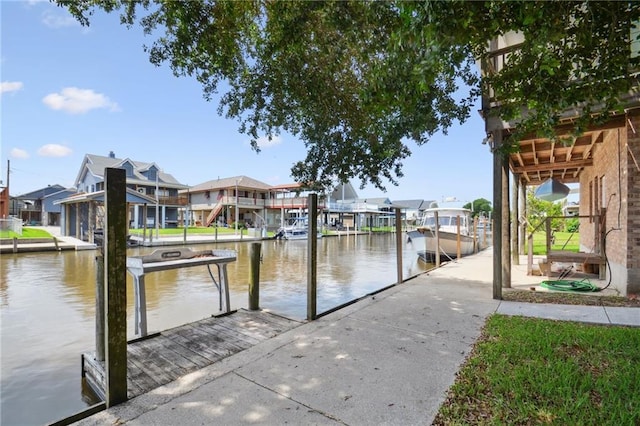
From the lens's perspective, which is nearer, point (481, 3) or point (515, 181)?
point (481, 3)

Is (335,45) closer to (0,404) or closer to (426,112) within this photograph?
(426,112)

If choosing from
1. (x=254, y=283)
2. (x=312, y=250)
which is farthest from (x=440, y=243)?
(x=254, y=283)

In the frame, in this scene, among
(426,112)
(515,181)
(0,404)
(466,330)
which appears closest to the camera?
(0,404)

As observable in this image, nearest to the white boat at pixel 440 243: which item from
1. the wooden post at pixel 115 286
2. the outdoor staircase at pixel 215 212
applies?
the wooden post at pixel 115 286

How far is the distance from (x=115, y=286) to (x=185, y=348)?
1581 mm

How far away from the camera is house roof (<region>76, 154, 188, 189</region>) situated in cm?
3284

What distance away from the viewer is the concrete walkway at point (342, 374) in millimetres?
2666

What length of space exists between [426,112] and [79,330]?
22.1 ft

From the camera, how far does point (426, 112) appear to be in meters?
5.54

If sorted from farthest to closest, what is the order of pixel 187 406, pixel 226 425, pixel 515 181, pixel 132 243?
1. pixel 132 243
2. pixel 515 181
3. pixel 187 406
4. pixel 226 425

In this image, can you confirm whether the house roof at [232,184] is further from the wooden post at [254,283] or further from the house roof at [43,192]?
the wooden post at [254,283]

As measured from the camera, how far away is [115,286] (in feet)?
9.38

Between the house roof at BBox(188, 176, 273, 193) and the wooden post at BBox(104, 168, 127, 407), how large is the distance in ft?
117

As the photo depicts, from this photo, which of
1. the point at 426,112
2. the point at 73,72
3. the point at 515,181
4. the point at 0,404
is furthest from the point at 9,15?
the point at 515,181
